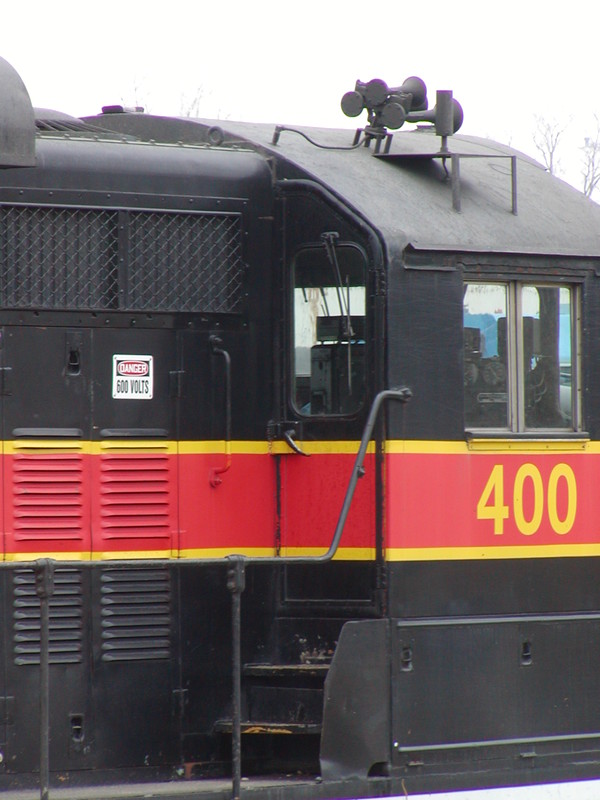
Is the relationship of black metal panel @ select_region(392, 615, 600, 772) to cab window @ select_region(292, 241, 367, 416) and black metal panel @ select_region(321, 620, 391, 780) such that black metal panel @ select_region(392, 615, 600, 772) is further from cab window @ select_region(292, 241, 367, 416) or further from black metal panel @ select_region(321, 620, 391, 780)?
cab window @ select_region(292, 241, 367, 416)

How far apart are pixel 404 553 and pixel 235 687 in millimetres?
932

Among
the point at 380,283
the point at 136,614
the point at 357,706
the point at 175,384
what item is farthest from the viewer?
the point at 175,384

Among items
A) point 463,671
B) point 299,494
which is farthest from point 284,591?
point 463,671

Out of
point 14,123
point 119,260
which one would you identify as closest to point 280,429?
point 119,260

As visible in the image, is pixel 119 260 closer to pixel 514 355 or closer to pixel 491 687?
pixel 514 355

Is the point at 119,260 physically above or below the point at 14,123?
below

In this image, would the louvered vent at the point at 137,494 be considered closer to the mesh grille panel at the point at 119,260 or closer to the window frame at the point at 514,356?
the mesh grille panel at the point at 119,260

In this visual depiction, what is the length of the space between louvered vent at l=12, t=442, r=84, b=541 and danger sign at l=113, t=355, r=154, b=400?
1.04 ft

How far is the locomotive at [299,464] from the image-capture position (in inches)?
221

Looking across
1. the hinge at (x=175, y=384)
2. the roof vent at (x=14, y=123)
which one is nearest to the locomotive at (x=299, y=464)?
the hinge at (x=175, y=384)

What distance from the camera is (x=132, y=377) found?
5.86 m

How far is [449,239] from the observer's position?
5.75 m

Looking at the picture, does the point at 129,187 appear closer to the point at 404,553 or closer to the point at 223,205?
the point at 223,205

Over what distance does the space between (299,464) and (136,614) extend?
38.8 inches
